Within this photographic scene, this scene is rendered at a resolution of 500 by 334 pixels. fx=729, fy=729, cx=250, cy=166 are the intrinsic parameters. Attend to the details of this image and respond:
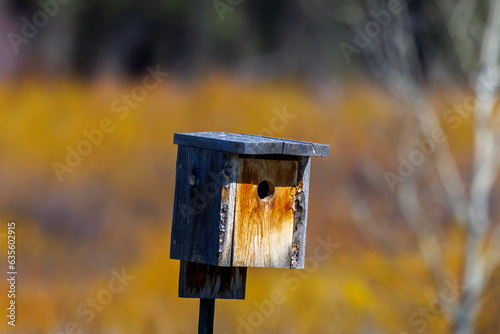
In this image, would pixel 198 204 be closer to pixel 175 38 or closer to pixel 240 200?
pixel 240 200

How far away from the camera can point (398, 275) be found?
8.80m

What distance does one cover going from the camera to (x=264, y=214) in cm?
294

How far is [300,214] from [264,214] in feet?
0.56

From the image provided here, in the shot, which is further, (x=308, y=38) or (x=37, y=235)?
(x=308, y=38)

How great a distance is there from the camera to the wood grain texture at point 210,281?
2895 millimetres

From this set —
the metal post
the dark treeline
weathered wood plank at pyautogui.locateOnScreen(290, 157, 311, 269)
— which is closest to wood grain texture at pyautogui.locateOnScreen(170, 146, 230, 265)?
the metal post

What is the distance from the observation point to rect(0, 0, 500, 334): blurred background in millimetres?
7277

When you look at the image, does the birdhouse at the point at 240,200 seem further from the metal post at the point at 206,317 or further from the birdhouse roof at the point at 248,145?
the metal post at the point at 206,317

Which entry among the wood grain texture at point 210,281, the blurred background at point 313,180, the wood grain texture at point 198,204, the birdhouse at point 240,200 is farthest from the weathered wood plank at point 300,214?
the blurred background at point 313,180

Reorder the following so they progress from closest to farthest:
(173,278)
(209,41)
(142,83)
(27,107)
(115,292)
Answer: (115,292)
(173,278)
(27,107)
(142,83)
(209,41)

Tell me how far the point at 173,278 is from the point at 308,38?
34.0 ft

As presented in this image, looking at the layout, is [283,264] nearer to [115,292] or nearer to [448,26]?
[115,292]

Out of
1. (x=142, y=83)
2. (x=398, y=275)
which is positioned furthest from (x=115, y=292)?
(x=142, y=83)

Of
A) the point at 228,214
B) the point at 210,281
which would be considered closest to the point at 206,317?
the point at 210,281
